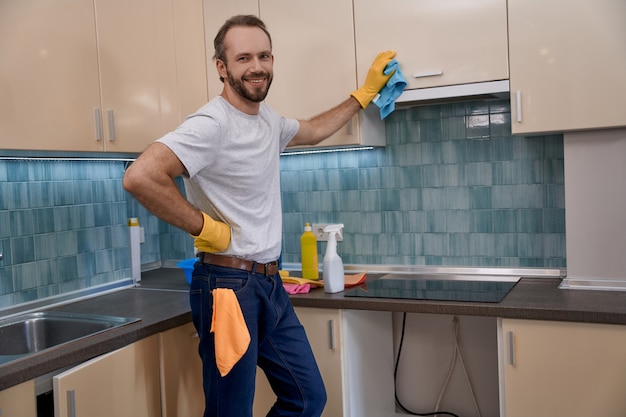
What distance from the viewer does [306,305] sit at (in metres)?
2.47

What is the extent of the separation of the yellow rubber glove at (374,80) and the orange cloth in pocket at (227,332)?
39.1 inches

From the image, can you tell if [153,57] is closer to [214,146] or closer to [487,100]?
[214,146]

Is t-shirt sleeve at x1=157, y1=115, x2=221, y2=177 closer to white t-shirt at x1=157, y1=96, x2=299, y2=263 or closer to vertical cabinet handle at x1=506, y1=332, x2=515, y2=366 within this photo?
white t-shirt at x1=157, y1=96, x2=299, y2=263

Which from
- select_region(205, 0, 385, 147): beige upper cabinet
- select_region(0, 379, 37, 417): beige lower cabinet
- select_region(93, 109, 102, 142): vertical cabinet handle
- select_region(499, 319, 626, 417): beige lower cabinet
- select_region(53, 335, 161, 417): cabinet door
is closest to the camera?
select_region(0, 379, 37, 417): beige lower cabinet

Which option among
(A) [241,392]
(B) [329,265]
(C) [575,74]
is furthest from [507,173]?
(A) [241,392]

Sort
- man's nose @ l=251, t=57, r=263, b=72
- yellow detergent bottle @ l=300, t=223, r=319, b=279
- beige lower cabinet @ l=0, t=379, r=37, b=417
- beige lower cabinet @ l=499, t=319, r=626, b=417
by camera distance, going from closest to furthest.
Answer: beige lower cabinet @ l=0, t=379, r=37, b=417 < beige lower cabinet @ l=499, t=319, r=626, b=417 < man's nose @ l=251, t=57, r=263, b=72 < yellow detergent bottle @ l=300, t=223, r=319, b=279

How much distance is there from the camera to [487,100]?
8.95 ft

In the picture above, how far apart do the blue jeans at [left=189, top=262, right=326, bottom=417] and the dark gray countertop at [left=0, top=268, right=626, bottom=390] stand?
0.74 ft

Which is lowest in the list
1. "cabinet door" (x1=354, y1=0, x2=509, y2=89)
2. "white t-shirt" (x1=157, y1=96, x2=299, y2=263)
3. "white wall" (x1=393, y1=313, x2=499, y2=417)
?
"white wall" (x1=393, y1=313, x2=499, y2=417)

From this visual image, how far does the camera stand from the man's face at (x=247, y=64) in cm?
212

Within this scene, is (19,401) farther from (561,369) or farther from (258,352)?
(561,369)

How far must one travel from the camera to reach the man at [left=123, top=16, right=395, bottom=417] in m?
1.94

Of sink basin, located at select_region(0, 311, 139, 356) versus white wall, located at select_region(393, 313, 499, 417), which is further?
white wall, located at select_region(393, 313, 499, 417)

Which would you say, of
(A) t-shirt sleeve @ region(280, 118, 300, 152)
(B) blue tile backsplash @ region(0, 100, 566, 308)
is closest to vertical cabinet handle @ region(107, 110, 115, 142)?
(B) blue tile backsplash @ region(0, 100, 566, 308)
